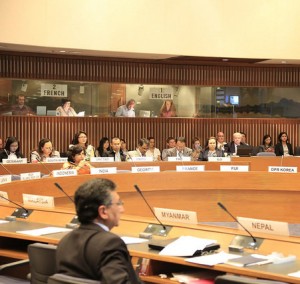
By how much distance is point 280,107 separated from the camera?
50.1 feet

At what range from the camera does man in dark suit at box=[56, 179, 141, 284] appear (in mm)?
3162

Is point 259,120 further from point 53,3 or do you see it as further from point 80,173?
point 80,173

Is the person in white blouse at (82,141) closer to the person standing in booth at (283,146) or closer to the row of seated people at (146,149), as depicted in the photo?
the row of seated people at (146,149)

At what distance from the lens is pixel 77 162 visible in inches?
361

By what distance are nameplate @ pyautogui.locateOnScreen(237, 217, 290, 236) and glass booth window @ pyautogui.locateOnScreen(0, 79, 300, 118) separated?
9.36 metres

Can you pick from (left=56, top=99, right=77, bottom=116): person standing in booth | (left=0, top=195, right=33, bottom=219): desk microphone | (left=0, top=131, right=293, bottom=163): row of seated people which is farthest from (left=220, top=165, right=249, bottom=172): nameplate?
(left=56, top=99, right=77, bottom=116): person standing in booth

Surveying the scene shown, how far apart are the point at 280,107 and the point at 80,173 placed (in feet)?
24.6

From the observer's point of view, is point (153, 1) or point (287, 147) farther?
point (287, 147)

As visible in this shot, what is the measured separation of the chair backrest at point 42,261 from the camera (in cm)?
395

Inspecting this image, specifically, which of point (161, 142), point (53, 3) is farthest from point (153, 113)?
point (53, 3)

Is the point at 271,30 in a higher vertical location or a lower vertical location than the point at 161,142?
higher

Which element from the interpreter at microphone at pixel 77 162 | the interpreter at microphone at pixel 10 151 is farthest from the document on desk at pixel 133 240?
the interpreter at microphone at pixel 10 151

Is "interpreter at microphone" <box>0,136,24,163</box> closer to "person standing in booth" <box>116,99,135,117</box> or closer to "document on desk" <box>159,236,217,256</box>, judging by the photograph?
"person standing in booth" <box>116,99,135,117</box>

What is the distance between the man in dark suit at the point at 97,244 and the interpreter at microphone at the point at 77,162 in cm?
553
